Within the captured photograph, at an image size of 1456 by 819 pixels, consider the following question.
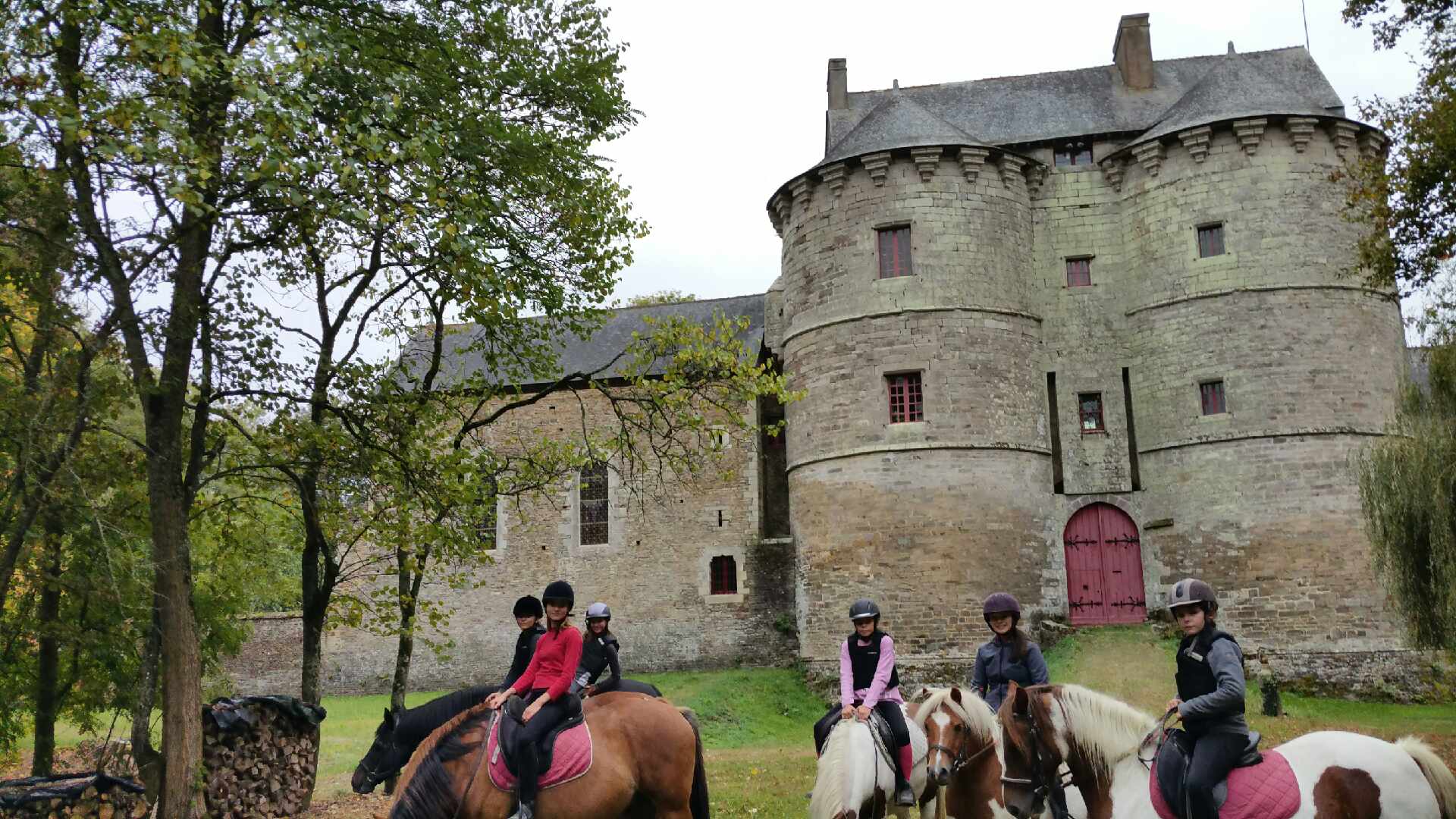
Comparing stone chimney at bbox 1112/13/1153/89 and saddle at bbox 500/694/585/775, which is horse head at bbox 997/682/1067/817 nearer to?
saddle at bbox 500/694/585/775

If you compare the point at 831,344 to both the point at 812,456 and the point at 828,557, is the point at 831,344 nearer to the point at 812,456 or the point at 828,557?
the point at 812,456

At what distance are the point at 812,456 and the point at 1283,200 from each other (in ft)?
34.3

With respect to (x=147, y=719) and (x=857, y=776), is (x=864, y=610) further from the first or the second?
(x=147, y=719)

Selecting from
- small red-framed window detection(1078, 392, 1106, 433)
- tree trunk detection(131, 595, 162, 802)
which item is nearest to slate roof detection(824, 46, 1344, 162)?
small red-framed window detection(1078, 392, 1106, 433)

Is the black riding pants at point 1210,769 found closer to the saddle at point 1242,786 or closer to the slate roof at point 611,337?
the saddle at point 1242,786

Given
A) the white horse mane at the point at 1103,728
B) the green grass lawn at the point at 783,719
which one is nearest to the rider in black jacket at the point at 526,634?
the green grass lawn at the point at 783,719

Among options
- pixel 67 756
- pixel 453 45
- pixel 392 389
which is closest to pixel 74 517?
pixel 392 389

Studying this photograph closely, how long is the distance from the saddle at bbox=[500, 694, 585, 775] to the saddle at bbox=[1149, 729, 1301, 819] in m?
3.59

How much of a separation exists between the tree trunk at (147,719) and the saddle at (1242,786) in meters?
10.0

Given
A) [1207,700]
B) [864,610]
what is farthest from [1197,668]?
[864,610]

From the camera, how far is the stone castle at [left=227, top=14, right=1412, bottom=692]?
20609 mm

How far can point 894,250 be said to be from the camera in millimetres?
22625

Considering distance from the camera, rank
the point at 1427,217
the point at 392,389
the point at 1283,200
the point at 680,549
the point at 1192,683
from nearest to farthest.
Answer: the point at 1192,683, the point at 392,389, the point at 1427,217, the point at 1283,200, the point at 680,549

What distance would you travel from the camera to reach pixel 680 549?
26.8 m
